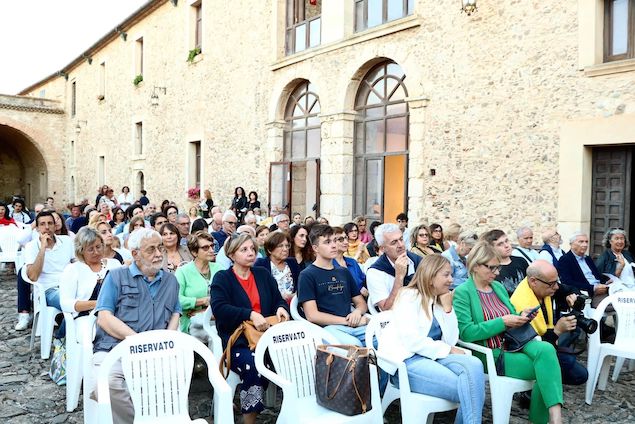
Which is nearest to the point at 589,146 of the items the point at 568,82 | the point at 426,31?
the point at 568,82

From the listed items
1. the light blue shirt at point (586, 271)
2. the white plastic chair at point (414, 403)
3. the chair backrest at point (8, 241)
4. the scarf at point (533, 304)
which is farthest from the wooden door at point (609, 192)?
the chair backrest at point (8, 241)

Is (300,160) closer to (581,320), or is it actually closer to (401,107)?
(401,107)

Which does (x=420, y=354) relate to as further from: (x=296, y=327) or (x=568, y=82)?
(x=568, y=82)

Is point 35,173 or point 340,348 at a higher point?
point 35,173

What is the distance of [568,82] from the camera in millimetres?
7305

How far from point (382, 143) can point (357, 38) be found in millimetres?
2019

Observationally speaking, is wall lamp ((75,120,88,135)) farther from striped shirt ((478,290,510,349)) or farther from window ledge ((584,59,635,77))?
striped shirt ((478,290,510,349))

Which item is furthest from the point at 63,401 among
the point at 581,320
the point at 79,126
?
the point at 79,126

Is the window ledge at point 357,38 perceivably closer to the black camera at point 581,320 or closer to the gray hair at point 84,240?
the black camera at point 581,320

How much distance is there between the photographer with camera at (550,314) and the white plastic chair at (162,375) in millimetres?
2132

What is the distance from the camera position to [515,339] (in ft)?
11.5

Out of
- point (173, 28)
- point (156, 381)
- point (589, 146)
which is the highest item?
point (173, 28)

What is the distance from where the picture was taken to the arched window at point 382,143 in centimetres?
998

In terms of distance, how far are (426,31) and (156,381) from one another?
7.75m
